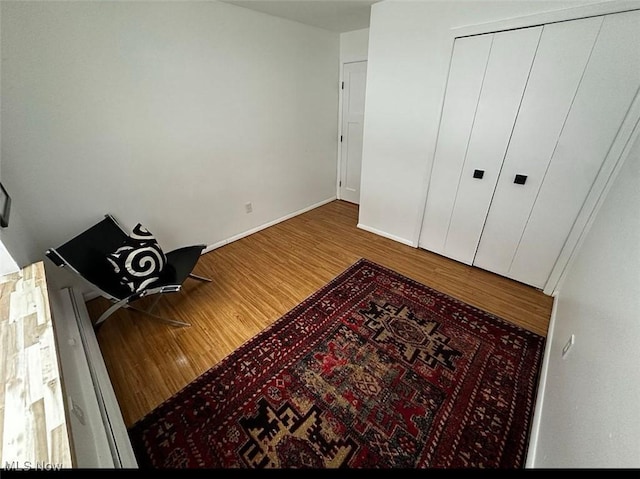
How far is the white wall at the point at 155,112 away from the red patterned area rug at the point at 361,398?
165 cm

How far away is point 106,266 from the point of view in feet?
6.26

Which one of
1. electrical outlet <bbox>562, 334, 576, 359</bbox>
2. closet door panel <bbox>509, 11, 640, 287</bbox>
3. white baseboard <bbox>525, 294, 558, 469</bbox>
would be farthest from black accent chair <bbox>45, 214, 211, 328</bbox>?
closet door panel <bbox>509, 11, 640, 287</bbox>

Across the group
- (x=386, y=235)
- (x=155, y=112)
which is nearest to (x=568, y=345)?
(x=386, y=235)

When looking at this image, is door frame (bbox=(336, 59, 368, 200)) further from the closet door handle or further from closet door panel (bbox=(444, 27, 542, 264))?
the closet door handle

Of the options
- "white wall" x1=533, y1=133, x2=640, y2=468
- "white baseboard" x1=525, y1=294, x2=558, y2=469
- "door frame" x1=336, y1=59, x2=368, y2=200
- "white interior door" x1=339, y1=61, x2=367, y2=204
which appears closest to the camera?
"white wall" x1=533, y1=133, x2=640, y2=468

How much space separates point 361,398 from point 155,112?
107 inches

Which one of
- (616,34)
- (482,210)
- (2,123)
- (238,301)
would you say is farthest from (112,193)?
(616,34)

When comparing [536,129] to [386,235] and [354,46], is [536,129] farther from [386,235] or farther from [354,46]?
[354,46]

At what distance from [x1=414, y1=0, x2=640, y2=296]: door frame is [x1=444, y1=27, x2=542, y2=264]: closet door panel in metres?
0.07

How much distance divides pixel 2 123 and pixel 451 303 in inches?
136

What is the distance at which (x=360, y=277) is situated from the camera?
98.3 inches

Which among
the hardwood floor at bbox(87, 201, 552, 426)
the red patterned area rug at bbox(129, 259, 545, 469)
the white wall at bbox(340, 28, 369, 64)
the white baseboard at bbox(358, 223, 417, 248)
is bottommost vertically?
the red patterned area rug at bbox(129, 259, 545, 469)

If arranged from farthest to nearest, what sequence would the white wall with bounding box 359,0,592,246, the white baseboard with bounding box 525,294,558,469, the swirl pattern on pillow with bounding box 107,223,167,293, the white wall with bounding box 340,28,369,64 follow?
the white wall with bounding box 340,28,369,64, the white wall with bounding box 359,0,592,246, the swirl pattern on pillow with bounding box 107,223,167,293, the white baseboard with bounding box 525,294,558,469

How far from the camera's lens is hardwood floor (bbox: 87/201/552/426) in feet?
5.45
